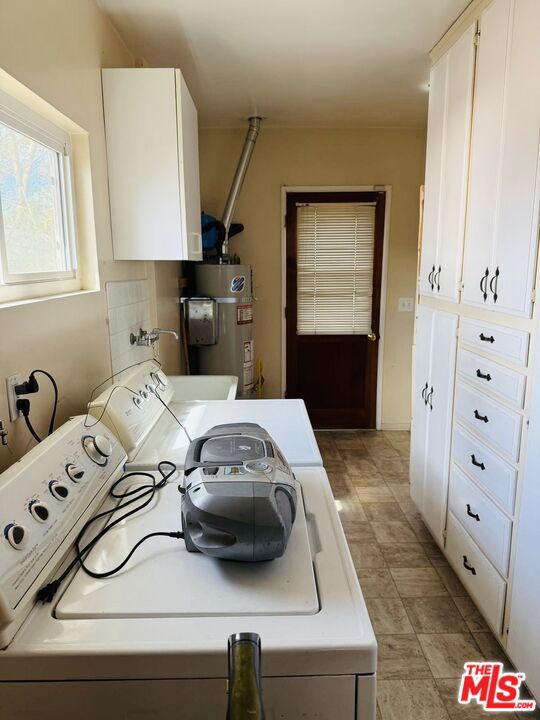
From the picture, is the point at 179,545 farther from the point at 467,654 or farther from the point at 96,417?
the point at 467,654

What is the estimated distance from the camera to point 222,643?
750 mm

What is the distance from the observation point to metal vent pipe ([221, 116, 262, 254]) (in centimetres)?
340

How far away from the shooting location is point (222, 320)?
3.38 metres

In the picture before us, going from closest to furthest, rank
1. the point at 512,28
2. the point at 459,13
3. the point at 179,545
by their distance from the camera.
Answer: the point at 179,545
the point at 512,28
the point at 459,13

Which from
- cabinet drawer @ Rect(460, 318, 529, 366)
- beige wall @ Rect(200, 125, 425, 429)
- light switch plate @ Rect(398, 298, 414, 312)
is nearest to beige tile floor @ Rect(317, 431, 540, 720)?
cabinet drawer @ Rect(460, 318, 529, 366)

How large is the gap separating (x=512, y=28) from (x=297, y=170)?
2.29m

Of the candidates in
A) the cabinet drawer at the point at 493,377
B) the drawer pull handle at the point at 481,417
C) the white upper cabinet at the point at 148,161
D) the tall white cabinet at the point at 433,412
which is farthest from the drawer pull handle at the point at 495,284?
the white upper cabinet at the point at 148,161

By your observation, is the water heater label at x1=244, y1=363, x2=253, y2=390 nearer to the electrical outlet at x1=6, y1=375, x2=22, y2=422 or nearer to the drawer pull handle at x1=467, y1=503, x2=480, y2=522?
the drawer pull handle at x1=467, y1=503, x2=480, y2=522

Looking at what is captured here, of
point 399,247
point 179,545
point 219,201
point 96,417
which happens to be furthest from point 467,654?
point 219,201

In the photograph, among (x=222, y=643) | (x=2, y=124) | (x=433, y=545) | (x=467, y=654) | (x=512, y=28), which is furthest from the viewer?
(x=433, y=545)

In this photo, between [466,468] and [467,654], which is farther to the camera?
[466,468]
